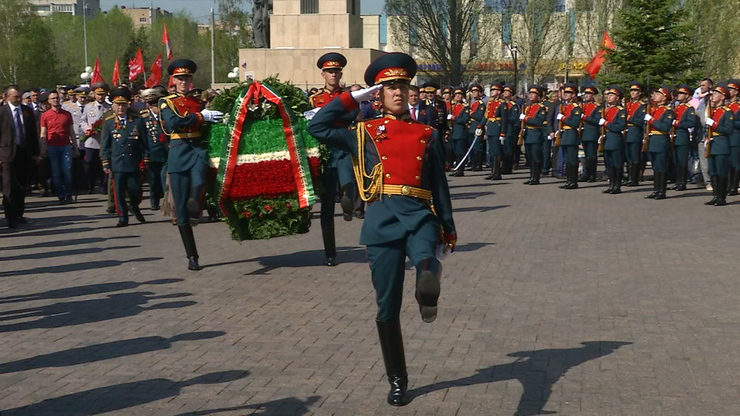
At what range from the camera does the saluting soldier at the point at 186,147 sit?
11773 mm

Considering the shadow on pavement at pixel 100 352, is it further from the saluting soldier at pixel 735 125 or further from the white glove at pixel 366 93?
the saluting soldier at pixel 735 125

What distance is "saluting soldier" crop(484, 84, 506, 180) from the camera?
981 inches

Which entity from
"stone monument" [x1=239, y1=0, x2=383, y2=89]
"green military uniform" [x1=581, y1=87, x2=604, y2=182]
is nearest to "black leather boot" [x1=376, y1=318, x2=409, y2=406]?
"green military uniform" [x1=581, y1=87, x2=604, y2=182]

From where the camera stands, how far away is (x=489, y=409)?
6570mm

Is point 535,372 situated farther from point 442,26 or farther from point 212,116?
point 442,26

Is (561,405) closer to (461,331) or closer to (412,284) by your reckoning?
(461,331)

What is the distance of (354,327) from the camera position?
888cm

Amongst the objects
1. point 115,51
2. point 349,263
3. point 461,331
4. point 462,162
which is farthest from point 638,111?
point 115,51

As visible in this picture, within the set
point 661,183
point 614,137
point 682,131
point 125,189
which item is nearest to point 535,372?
point 125,189

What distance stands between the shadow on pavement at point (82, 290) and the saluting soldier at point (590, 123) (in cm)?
1263

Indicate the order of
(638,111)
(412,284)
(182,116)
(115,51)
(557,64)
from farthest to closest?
(115,51), (557,64), (638,111), (182,116), (412,284)

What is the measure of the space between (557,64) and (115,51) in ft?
174

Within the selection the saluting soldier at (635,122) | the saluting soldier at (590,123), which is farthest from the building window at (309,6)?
the saluting soldier at (635,122)

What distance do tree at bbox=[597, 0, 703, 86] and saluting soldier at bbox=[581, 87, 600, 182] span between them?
1173cm
